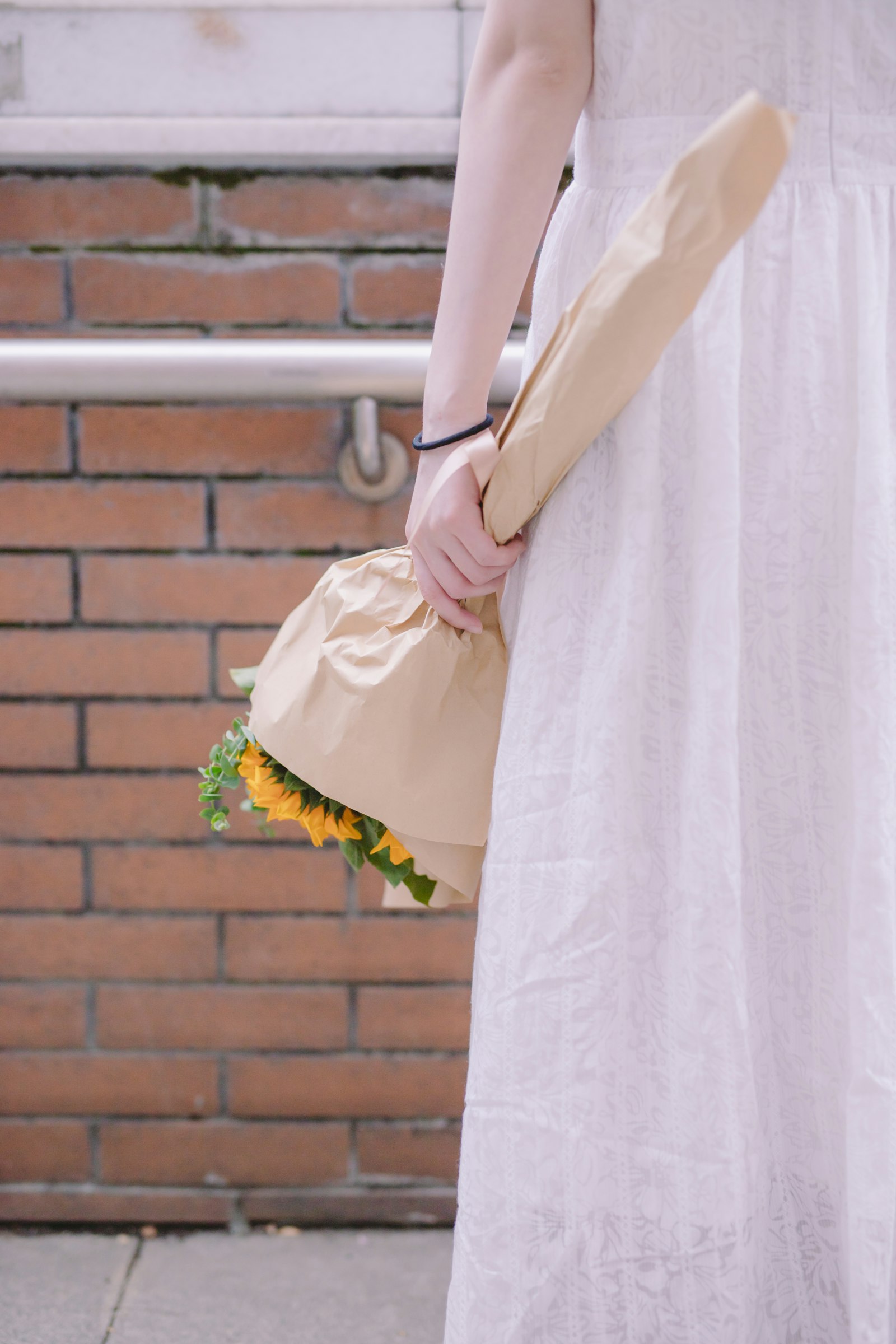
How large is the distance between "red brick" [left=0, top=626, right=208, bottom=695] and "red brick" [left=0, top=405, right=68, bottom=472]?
0.17 meters

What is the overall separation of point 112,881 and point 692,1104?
0.71m

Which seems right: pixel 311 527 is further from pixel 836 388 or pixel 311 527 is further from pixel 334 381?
pixel 836 388

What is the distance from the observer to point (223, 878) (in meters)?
1.08

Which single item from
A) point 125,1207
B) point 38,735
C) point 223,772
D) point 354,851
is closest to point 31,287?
point 38,735

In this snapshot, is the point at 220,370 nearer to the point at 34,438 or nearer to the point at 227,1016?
the point at 34,438

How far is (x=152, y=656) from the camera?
105 centimetres

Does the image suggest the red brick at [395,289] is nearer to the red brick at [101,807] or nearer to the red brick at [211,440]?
the red brick at [211,440]

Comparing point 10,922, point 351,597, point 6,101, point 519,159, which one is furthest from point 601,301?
point 10,922

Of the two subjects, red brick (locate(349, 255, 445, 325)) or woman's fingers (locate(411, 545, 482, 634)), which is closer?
woman's fingers (locate(411, 545, 482, 634))

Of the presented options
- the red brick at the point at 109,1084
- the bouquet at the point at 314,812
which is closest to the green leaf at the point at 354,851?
the bouquet at the point at 314,812

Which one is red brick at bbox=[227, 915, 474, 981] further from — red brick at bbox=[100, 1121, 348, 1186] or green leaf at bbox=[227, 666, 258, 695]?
green leaf at bbox=[227, 666, 258, 695]

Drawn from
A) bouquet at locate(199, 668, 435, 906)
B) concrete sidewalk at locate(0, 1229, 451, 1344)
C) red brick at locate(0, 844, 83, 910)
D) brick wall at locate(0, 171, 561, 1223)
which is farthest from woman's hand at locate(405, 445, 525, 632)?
concrete sidewalk at locate(0, 1229, 451, 1344)

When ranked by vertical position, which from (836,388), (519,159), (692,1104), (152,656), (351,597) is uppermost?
(519,159)

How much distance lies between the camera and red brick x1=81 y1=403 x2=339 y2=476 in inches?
40.4
